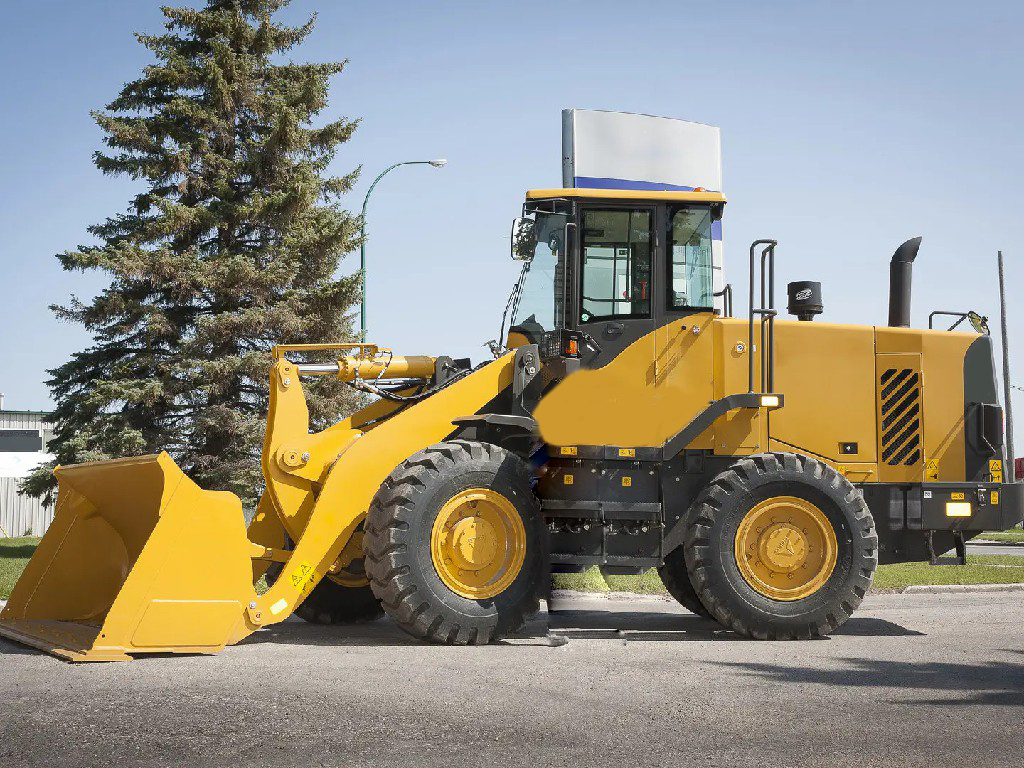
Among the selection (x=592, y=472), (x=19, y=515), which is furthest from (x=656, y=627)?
(x=19, y=515)

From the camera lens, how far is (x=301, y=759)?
516 centimetres

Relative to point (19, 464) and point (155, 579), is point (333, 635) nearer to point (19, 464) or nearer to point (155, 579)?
point (155, 579)

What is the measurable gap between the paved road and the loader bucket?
0.24 meters

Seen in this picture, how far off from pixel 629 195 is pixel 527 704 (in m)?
5.09

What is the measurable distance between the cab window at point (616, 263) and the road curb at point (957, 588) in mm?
6792

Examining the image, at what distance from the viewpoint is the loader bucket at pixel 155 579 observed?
7762 mm

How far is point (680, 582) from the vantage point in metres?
10.9

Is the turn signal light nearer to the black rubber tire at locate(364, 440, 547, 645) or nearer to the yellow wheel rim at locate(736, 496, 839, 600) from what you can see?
the yellow wheel rim at locate(736, 496, 839, 600)

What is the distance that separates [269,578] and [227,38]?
55.3ft

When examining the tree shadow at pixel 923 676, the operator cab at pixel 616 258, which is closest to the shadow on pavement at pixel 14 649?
the operator cab at pixel 616 258

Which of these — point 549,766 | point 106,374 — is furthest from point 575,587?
point 106,374

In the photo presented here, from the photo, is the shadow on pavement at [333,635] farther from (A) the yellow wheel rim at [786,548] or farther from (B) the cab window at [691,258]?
(B) the cab window at [691,258]

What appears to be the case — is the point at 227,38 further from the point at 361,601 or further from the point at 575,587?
the point at 361,601

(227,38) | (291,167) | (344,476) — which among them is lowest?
(344,476)
